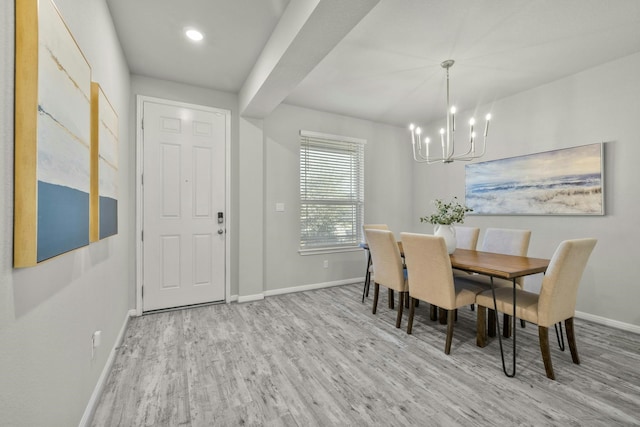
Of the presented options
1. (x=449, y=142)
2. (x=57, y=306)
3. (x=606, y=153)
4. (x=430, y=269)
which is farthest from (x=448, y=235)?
(x=57, y=306)

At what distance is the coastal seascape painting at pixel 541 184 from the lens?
2.90 meters

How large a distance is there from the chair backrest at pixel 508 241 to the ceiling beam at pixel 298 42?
2473 mm

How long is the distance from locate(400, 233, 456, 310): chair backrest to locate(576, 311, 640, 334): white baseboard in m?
1.94

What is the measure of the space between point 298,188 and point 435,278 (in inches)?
89.1

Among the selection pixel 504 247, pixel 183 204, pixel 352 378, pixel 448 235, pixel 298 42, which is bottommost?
pixel 352 378

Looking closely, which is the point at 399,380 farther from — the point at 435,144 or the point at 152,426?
the point at 435,144

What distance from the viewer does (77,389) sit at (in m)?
1.35

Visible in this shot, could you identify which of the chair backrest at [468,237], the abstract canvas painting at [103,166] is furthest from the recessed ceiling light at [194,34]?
the chair backrest at [468,237]

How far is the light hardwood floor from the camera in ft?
5.18

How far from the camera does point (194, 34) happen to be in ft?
7.78

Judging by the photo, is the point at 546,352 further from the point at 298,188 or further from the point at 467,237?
the point at 298,188

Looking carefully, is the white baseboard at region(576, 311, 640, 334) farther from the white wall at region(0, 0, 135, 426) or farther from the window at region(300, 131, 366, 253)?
the white wall at region(0, 0, 135, 426)

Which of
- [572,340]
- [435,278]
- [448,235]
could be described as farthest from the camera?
[448,235]

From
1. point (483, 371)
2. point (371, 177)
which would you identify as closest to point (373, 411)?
point (483, 371)
